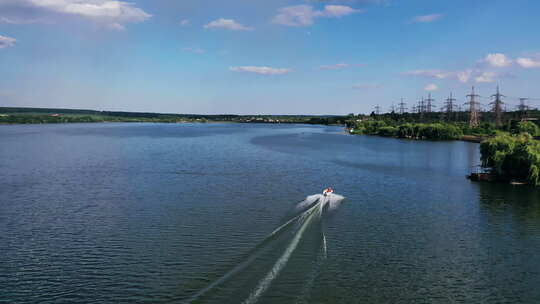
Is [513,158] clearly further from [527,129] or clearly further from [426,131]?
[426,131]

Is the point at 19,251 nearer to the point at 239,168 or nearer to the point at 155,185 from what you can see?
the point at 155,185

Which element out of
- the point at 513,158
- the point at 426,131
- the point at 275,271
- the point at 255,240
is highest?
the point at 426,131

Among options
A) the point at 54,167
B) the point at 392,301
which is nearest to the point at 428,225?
the point at 392,301

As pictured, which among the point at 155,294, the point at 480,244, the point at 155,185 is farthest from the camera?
the point at 155,185

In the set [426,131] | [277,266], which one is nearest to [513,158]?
[277,266]

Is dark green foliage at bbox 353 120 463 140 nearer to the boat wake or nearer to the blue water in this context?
the blue water

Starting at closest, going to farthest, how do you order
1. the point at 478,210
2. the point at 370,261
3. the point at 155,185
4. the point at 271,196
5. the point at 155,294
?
the point at 155,294 → the point at 370,261 → the point at 478,210 → the point at 271,196 → the point at 155,185
